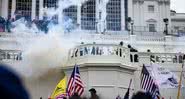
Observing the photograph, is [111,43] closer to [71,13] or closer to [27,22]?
[27,22]

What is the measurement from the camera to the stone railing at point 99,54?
61.7ft

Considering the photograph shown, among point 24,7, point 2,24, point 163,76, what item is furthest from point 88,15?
point 163,76

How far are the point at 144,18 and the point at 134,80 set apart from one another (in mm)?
35000

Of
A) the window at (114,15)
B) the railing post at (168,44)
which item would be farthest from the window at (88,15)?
the railing post at (168,44)

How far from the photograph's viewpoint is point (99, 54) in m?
19.2

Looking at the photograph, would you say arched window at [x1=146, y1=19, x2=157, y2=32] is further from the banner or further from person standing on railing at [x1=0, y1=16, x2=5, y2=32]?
the banner

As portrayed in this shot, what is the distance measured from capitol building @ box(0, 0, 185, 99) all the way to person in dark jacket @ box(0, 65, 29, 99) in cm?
1205

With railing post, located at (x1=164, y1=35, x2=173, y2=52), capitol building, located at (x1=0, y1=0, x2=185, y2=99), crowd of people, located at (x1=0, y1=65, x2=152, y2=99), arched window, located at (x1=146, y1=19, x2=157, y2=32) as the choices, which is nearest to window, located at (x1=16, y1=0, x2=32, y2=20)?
capitol building, located at (x1=0, y1=0, x2=185, y2=99)

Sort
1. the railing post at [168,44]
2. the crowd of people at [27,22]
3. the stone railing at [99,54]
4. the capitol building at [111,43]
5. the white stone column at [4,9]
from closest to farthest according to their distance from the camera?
1. the capitol building at [111,43]
2. the stone railing at [99,54]
3. the railing post at [168,44]
4. the crowd of people at [27,22]
5. the white stone column at [4,9]

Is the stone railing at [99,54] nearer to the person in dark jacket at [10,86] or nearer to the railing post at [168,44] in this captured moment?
the person in dark jacket at [10,86]

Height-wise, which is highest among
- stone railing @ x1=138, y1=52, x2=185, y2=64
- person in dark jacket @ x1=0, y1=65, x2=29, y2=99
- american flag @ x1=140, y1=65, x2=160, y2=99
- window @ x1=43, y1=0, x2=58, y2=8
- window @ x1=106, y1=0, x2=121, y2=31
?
Result: window @ x1=43, y1=0, x2=58, y2=8

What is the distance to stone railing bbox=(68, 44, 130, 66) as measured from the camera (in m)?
18.8

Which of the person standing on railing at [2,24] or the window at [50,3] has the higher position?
the window at [50,3]

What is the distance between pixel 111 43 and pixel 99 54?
14082 mm
